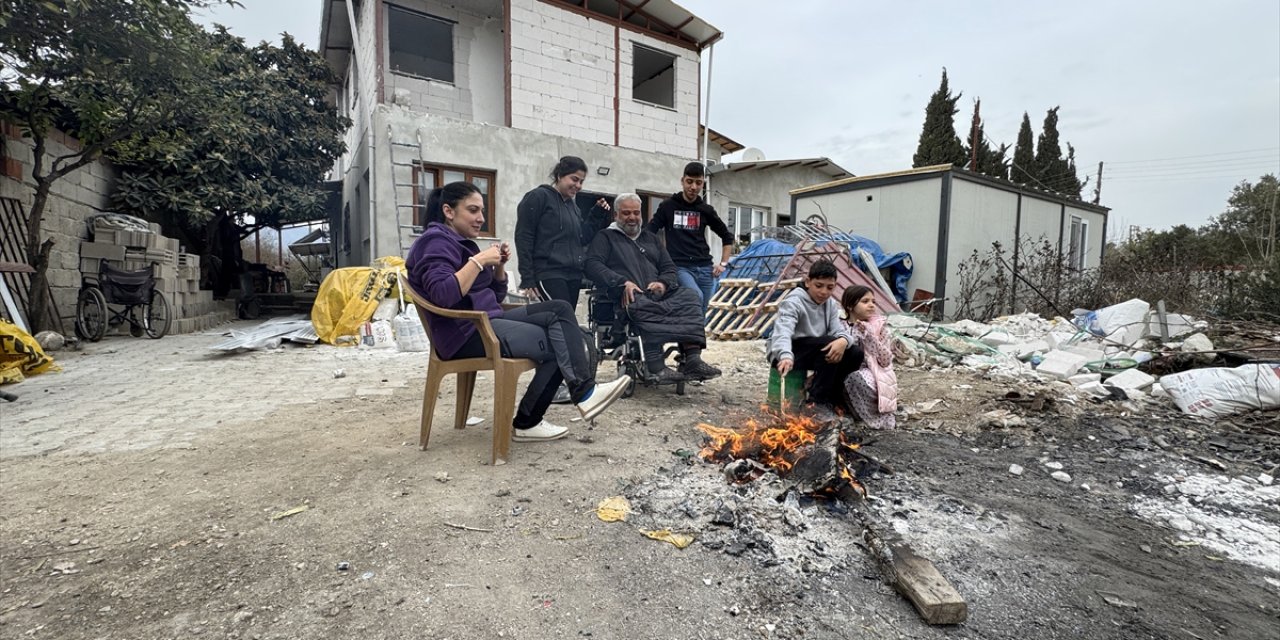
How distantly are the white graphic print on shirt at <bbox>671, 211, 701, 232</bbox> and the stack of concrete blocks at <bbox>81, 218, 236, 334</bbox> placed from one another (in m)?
7.30

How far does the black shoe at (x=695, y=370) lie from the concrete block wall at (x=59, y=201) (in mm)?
8111

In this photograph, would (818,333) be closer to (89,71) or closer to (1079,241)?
(89,71)

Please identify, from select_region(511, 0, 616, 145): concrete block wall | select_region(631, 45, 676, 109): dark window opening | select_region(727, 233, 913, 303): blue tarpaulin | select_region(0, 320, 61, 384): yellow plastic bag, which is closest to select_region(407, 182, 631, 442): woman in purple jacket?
select_region(0, 320, 61, 384): yellow plastic bag

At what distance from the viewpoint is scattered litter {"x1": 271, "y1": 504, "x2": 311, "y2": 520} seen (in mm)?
2117

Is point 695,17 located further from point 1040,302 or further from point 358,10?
point 1040,302

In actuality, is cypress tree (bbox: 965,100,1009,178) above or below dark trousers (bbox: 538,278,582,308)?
above

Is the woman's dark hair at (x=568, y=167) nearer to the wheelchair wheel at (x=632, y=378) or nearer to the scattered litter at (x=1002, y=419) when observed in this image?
the wheelchair wheel at (x=632, y=378)

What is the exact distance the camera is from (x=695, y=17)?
11203 mm

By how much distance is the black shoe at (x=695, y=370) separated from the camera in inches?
154

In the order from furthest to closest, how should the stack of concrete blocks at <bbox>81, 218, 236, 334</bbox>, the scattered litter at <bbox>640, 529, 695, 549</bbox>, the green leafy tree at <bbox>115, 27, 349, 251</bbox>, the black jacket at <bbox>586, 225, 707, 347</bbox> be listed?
1. the green leafy tree at <bbox>115, 27, 349, 251</bbox>
2. the stack of concrete blocks at <bbox>81, 218, 236, 334</bbox>
3. the black jacket at <bbox>586, 225, 707, 347</bbox>
4. the scattered litter at <bbox>640, 529, 695, 549</bbox>

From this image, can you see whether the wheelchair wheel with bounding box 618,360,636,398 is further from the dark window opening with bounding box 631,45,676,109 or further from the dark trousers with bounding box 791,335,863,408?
the dark window opening with bounding box 631,45,676,109

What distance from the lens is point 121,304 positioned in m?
7.38

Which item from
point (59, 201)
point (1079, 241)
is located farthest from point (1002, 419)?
point (1079, 241)

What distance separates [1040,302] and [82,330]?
45.9 feet
